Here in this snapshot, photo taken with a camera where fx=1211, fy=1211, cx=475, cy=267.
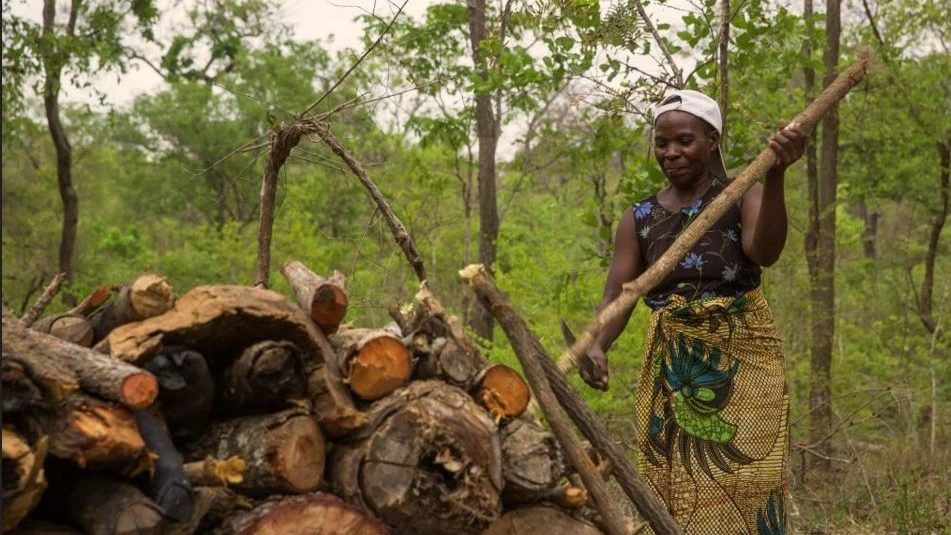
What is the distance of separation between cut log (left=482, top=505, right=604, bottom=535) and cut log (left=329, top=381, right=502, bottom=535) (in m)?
0.16

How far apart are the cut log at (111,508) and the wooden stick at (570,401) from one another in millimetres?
909

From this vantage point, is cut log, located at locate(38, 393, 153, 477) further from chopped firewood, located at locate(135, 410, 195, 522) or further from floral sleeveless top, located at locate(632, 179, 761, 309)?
floral sleeveless top, located at locate(632, 179, 761, 309)

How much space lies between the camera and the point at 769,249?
361cm

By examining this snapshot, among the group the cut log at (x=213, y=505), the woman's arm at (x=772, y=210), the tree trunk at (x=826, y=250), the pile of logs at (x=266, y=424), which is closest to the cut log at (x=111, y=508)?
the pile of logs at (x=266, y=424)

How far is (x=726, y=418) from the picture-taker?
12.2 feet

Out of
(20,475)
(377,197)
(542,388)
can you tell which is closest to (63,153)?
(377,197)

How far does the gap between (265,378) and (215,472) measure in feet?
0.92

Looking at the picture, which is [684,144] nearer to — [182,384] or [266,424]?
[266,424]

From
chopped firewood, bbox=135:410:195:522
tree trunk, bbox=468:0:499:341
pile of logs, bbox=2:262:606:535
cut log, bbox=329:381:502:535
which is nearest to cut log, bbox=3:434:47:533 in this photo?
pile of logs, bbox=2:262:606:535

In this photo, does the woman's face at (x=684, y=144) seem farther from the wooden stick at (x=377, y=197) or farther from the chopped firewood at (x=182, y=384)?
the chopped firewood at (x=182, y=384)

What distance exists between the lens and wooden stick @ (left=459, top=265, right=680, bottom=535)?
2969 millimetres

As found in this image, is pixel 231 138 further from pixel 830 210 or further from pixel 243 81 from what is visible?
pixel 830 210

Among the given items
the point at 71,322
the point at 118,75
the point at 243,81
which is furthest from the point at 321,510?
the point at 243,81

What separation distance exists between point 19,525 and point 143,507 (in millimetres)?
264
